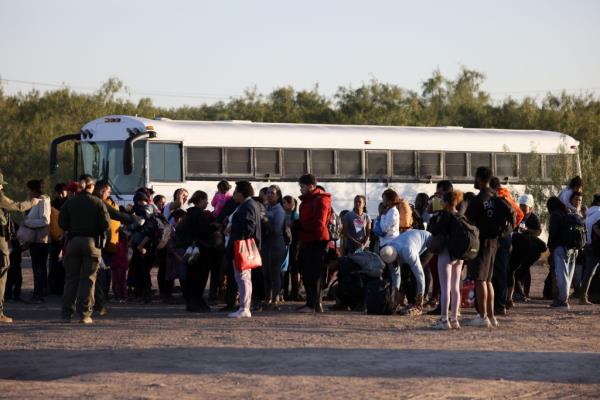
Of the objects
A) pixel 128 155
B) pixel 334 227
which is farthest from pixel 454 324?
pixel 128 155

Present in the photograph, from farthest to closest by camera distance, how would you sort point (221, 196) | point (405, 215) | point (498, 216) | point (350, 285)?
point (221, 196) < point (405, 215) < point (350, 285) < point (498, 216)

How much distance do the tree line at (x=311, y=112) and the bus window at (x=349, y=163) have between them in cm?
1920

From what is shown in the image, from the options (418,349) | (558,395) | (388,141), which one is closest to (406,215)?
(418,349)

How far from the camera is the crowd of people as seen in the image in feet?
53.3

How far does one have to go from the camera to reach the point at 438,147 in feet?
119

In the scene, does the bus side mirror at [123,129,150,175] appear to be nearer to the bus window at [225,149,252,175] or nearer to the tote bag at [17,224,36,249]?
the bus window at [225,149,252,175]

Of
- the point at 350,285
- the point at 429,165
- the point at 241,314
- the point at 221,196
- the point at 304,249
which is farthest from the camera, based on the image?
the point at 429,165

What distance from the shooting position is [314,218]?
59.7 feet

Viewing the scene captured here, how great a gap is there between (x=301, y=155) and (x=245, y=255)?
1683 cm

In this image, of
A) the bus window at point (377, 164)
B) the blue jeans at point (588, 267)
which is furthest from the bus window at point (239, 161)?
the blue jeans at point (588, 267)

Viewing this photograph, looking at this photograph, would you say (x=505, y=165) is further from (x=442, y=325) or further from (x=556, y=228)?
(x=442, y=325)

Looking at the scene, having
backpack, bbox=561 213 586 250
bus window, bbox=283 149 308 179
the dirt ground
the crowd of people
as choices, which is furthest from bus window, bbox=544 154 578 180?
the dirt ground

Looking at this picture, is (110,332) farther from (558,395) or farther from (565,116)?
(565,116)

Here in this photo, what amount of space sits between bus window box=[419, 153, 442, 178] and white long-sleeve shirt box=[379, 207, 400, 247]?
17.3 m
